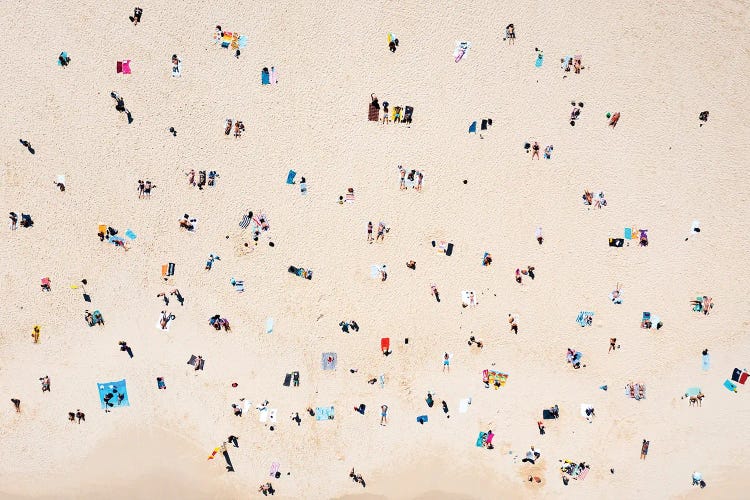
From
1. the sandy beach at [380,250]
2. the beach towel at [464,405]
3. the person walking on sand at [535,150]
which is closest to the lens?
the sandy beach at [380,250]

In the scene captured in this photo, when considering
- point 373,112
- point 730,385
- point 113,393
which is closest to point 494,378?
point 730,385

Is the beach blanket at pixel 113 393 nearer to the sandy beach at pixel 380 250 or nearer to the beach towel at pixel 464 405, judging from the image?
the sandy beach at pixel 380 250

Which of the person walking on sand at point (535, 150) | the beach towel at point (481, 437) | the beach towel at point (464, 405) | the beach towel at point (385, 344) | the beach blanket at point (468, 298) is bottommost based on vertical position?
the beach towel at point (481, 437)

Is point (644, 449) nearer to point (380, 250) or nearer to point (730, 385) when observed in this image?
point (730, 385)

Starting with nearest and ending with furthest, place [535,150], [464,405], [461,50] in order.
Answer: [461,50]
[535,150]
[464,405]

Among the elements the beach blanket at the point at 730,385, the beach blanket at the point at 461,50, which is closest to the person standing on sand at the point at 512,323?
the beach blanket at the point at 730,385

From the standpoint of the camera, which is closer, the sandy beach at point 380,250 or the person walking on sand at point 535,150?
the sandy beach at point 380,250

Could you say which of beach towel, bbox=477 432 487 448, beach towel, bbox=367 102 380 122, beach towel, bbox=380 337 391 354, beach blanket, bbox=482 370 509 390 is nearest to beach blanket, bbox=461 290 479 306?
beach blanket, bbox=482 370 509 390
